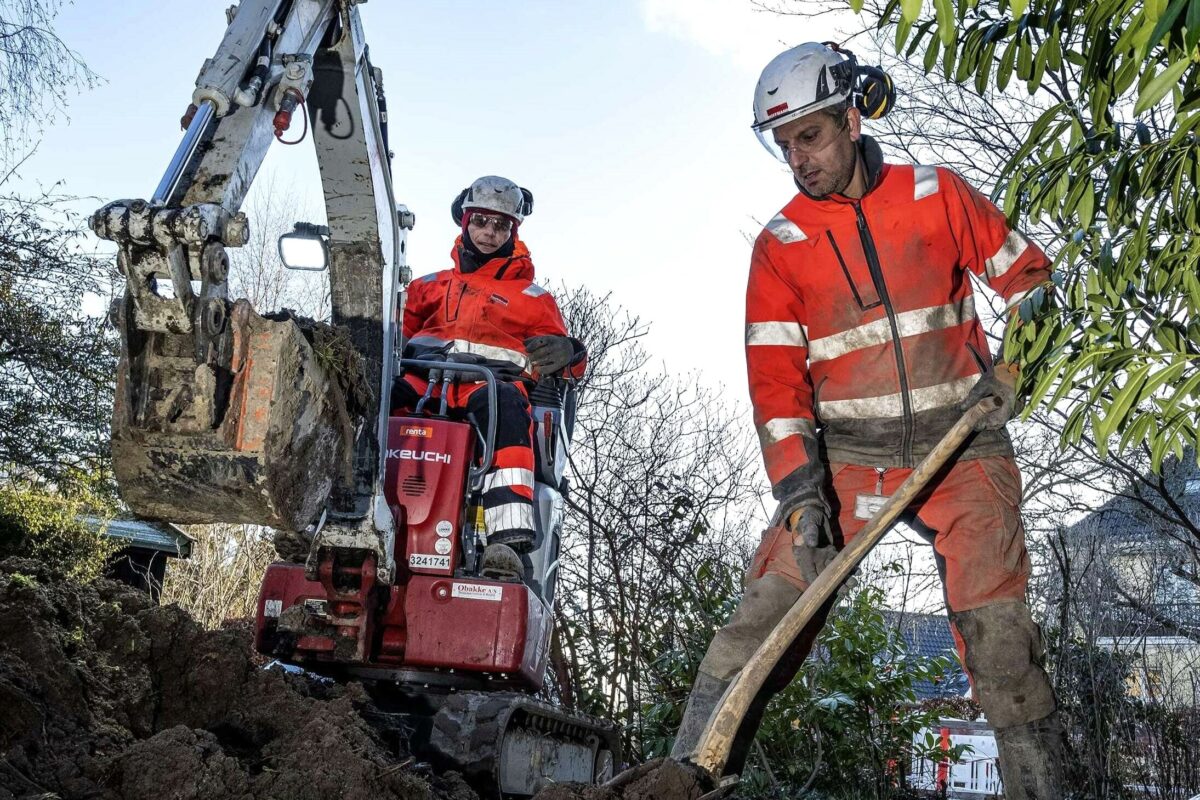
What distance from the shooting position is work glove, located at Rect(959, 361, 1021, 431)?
3498 millimetres

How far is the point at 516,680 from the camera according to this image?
502 centimetres

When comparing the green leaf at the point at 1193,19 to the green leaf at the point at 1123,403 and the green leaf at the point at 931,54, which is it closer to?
the green leaf at the point at 1123,403

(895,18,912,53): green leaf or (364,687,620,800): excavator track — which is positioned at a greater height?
(895,18,912,53): green leaf

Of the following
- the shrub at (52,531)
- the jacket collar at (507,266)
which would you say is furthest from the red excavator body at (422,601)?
the shrub at (52,531)

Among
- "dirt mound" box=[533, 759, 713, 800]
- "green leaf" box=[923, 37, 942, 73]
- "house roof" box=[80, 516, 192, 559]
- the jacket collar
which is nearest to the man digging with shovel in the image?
"dirt mound" box=[533, 759, 713, 800]

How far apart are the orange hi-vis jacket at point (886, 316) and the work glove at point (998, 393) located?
0.13 metres

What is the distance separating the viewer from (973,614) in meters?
3.44

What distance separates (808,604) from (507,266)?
125 inches

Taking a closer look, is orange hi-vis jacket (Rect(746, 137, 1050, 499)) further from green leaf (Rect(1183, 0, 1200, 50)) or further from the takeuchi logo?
green leaf (Rect(1183, 0, 1200, 50))

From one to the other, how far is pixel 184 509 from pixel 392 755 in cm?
134

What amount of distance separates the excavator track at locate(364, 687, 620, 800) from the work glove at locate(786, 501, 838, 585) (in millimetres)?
1570

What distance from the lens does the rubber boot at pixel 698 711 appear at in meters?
3.42

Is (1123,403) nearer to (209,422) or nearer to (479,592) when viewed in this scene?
(209,422)

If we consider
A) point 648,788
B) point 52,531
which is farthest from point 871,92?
point 52,531
